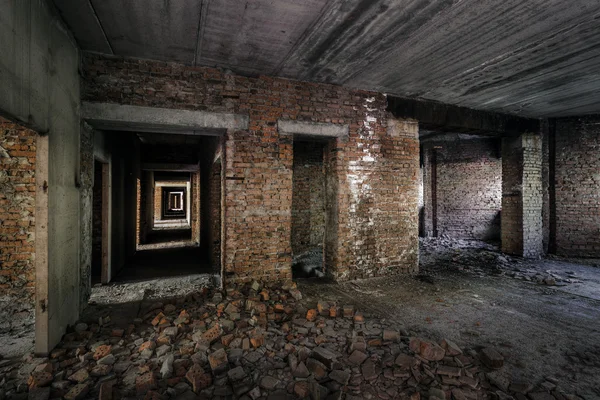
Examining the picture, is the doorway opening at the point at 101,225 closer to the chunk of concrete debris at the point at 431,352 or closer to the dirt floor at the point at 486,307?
the dirt floor at the point at 486,307

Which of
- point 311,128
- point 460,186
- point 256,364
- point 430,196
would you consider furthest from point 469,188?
point 256,364

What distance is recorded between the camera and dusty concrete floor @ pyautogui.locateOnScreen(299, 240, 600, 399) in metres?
2.69

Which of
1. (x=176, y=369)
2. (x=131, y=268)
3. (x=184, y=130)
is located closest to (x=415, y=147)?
(x=184, y=130)

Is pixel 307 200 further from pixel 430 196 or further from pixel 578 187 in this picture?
pixel 578 187

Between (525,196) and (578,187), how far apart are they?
1445mm

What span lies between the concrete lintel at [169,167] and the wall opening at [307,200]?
3.96m

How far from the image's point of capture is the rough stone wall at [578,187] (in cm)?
693

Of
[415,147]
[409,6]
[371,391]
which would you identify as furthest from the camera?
[415,147]

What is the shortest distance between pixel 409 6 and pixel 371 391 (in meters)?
3.50

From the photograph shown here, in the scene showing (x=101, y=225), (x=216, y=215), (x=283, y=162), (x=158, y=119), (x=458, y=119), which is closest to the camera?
(x=158, y=119)

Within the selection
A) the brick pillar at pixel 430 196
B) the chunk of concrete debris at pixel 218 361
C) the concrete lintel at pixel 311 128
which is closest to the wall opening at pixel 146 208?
the concrete lintel at pixel 311 128

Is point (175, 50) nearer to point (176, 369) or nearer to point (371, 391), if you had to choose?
point (176, 369)

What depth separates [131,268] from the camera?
6.34 metres

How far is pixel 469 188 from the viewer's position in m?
10.4
